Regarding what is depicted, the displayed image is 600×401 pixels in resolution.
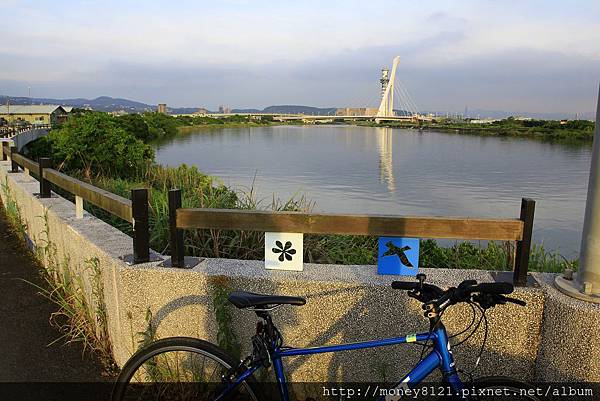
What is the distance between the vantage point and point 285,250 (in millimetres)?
3084

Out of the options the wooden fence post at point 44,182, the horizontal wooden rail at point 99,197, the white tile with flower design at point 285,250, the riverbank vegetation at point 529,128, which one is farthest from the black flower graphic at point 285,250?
the riverbank vegetation at point 529,128

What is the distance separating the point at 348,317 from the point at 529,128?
66.0 m

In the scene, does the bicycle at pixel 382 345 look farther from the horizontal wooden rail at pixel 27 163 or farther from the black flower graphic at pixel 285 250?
the horizontal wooden rail at pixel 27 163

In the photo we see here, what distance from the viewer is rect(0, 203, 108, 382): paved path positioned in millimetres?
3416

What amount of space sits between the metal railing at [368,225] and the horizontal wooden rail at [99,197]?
1.51ft

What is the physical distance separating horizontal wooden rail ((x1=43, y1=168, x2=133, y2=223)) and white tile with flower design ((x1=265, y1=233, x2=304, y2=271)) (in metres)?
0.98

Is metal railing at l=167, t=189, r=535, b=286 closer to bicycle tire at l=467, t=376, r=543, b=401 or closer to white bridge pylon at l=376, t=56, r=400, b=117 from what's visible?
bicycle tire at l=467, t=376, r=543, b=401

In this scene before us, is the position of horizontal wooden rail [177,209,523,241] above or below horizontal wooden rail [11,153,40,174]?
above

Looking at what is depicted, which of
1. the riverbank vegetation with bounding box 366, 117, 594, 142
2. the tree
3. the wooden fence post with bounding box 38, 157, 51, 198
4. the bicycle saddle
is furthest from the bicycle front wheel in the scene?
the riverbank vegetation with bounding box 366, 117, 594, 142

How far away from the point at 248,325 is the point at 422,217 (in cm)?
121

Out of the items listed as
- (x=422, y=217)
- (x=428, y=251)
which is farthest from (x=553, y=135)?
(x=422, y=217)

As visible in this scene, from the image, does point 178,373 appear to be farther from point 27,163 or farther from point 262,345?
point 27,163

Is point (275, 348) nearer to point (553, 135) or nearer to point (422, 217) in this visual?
point (422, 217)

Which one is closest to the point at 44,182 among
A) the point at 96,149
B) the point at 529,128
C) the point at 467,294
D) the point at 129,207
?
the point at 129,207
